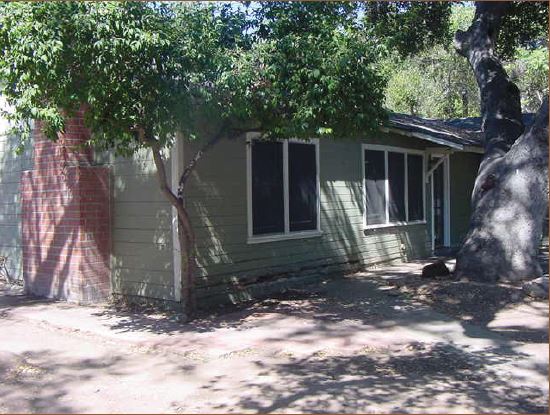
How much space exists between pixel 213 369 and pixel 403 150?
911cm

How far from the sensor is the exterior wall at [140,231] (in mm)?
8797

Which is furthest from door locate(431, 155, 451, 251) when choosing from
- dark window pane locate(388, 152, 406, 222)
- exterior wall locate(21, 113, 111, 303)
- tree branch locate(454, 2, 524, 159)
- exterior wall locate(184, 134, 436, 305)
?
exterior wall locate(21, 113, 111, 303)

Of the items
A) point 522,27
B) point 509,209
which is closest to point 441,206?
point 522,27

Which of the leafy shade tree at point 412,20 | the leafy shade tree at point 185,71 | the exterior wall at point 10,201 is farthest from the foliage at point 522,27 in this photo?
the exterior wall at point 10,201

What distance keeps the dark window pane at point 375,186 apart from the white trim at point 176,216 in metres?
5.42

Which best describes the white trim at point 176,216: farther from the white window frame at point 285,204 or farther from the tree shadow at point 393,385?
the tree shadow at point 393,385

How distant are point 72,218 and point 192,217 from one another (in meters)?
2.09

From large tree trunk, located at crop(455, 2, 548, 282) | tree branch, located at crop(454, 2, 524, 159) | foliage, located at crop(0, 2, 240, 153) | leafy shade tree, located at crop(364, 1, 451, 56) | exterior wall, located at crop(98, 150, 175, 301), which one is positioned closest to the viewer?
foliage, located at crop(0, 2, 240, 153)

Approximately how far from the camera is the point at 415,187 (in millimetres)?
14602

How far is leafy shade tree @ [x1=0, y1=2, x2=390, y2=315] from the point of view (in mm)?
6215

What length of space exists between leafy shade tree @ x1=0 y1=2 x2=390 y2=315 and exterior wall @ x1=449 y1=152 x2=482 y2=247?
9.52m

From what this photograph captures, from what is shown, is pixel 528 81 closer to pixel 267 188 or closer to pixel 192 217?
pixel 267 188

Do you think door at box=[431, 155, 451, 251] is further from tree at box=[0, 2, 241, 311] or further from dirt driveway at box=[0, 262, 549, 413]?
tree at box=[0, 2, 241, 311]

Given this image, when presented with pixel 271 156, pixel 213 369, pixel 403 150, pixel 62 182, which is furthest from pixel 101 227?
pixel 403 150
